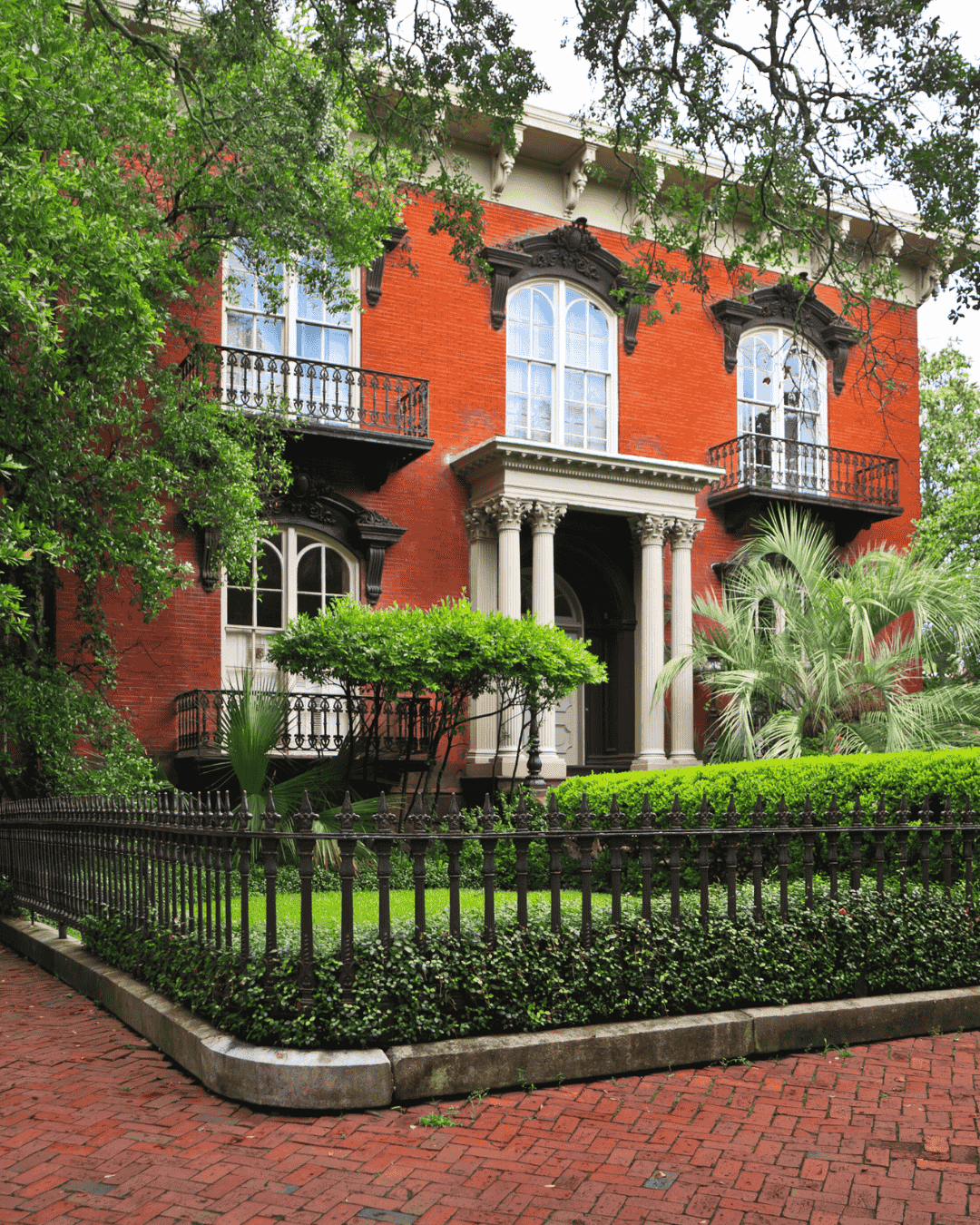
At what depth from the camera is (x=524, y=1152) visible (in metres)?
4.12

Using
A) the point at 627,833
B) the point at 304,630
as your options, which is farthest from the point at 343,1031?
the point at 304,630

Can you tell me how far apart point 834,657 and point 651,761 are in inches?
123

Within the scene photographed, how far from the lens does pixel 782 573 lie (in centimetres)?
1627

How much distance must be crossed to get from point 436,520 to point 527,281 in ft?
14.0

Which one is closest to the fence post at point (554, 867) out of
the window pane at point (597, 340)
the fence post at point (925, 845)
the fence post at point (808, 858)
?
the fence post at point (808, 858)

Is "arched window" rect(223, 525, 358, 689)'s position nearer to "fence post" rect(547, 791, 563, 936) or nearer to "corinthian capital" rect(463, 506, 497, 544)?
"corinthian capital" rect(463, 506, 497, 544)

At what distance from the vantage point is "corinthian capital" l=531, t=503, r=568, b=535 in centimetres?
1561

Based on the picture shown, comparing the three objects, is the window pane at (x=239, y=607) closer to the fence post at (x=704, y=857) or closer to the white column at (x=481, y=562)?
the white column at (x=481, y=562)

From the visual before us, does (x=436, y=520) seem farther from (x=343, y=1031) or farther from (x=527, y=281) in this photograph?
(x=343, y=1031)

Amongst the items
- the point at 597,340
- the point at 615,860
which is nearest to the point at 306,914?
the point at 615,860

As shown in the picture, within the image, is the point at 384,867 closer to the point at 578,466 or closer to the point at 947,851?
the point at 947,851

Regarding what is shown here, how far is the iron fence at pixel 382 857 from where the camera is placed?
5012mm

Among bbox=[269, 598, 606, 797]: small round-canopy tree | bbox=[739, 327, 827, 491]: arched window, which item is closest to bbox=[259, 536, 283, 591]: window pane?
bbox=[269, 598, 606, 797]: small round-canopy tree

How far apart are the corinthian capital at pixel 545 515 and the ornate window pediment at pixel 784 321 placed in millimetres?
5150
